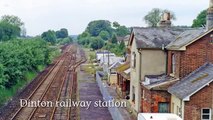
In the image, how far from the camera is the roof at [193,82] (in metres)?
18.1

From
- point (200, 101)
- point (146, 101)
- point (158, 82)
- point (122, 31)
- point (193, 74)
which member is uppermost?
point (122, 31)

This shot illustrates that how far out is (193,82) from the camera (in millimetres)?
19281

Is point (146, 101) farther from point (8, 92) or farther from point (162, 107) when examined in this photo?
point (8, 92)

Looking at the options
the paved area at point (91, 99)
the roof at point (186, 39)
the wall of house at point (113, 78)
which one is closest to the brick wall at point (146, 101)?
the paved area at point (91, 99)

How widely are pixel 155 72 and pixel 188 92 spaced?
20.3ft

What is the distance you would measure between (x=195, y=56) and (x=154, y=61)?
12.5 feet

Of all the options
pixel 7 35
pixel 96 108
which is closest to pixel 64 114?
pixel 96 108

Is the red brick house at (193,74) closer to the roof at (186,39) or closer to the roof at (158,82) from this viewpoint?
the roof at (186,39)

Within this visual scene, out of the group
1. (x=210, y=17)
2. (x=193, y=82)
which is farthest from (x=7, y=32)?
(x=193, y=82)

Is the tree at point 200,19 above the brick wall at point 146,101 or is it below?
above

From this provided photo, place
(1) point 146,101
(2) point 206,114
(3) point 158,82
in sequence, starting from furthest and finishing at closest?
(1) point 146,101 < (3) point 158,82 < (2) point 206,114

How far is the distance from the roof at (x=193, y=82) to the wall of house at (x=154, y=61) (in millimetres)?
3622

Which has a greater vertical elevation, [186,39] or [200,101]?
[186,39]

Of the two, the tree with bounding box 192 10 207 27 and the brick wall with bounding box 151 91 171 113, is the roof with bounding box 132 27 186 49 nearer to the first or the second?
the brick wall with bounding box 151 91 171 113
